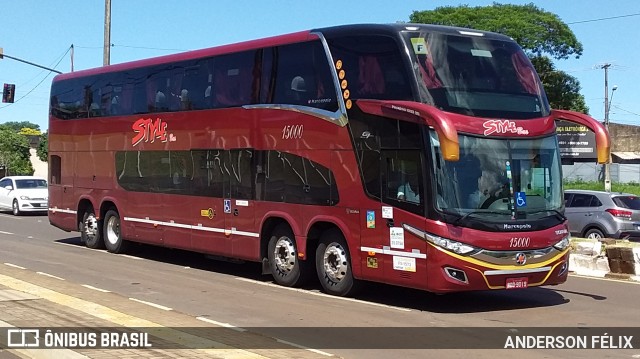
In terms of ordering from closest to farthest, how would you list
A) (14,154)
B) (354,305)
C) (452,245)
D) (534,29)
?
1. (452,245)
2. (354,305)
3. (534,29)
4. (14,154)

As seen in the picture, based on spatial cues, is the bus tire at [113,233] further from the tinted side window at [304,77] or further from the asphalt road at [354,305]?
the tinted side window at [304,77]

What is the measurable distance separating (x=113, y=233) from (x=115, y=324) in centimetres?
1016

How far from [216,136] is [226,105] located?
67 centimetres

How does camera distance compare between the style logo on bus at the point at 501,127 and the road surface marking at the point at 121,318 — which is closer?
the road surface marking at the point at 121,318

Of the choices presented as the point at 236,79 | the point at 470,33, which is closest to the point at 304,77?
the point at 236,79

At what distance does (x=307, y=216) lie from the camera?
41.3 feet

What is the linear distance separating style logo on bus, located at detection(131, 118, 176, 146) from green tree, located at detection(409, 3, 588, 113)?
1258 inches

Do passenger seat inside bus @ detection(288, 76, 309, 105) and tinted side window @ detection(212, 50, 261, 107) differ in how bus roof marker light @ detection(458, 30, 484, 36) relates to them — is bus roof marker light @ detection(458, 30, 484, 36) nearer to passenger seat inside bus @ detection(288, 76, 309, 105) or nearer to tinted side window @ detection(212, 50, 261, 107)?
passenger seat inside bus @ detection(288, 76, 309, 105)

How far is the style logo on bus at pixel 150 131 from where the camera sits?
636 inches

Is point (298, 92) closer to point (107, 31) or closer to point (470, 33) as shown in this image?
point (470, 33)

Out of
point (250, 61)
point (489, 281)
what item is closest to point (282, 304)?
point (489, 281)

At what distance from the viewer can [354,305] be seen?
11.5 metres

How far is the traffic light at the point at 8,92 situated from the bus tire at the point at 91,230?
68.5 ft


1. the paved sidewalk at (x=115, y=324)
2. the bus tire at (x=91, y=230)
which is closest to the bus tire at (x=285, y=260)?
the paved sidewalk at (x=115, y=324)
